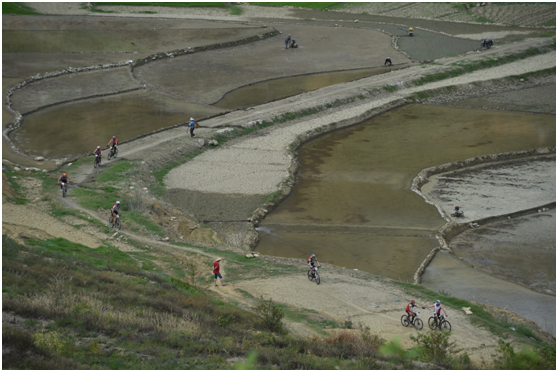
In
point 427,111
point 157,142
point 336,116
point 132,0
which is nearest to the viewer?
point 157,142

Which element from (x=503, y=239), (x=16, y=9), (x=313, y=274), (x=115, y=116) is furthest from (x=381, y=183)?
(x=16, y=9)

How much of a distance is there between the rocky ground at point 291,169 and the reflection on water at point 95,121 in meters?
3.91

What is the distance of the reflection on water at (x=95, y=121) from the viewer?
5165cm

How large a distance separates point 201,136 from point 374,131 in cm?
1859

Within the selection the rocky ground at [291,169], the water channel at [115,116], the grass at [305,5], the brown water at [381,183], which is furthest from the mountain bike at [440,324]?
the grass at [305,5]

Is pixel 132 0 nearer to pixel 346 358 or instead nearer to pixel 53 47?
pixel 53 47

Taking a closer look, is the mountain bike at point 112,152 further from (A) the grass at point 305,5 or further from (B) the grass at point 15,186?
(A) the grass at point 305,5

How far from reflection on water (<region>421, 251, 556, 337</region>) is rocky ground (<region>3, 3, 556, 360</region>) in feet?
12.5

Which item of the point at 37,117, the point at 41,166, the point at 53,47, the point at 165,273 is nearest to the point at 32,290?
the point at 165,273

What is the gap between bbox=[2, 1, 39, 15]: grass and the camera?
104 meters

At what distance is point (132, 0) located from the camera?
14075 cm

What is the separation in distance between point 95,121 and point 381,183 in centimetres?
3048

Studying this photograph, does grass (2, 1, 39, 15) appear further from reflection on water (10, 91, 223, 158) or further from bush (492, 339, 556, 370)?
bush (492, 339, 556, 370)

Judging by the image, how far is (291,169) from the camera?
160ft
